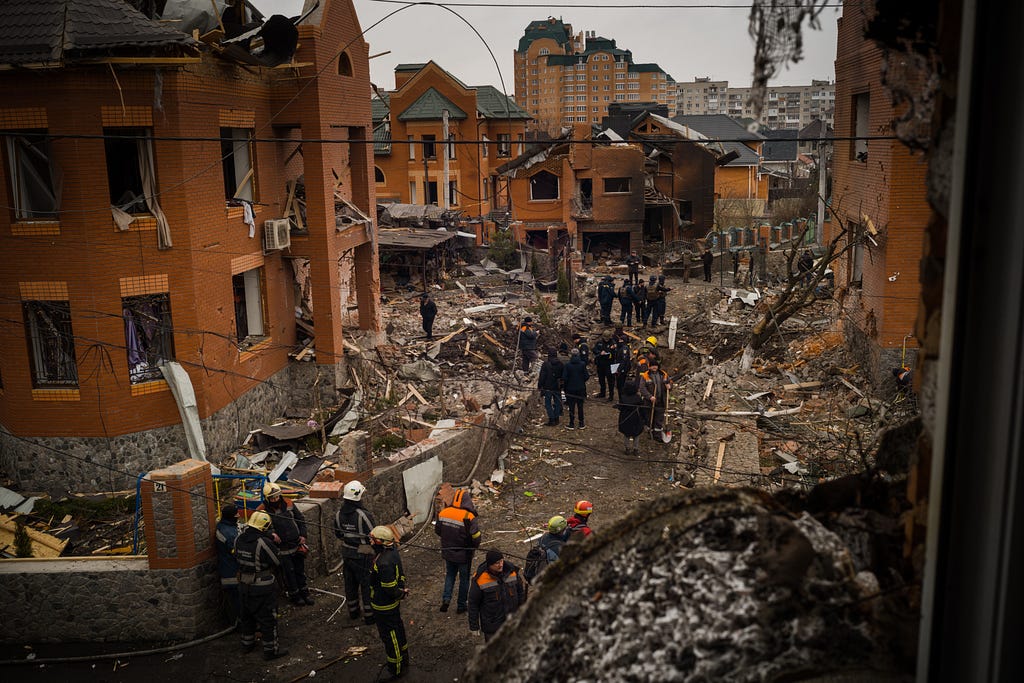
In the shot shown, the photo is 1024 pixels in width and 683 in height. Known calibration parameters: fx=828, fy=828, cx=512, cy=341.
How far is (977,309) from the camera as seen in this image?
81.0 inches

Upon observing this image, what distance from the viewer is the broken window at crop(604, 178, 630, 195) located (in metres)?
43.7

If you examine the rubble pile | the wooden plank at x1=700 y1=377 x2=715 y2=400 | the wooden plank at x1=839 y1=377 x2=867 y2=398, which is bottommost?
the wooden plank at x1=700 y1=377 x2=715 y2=400

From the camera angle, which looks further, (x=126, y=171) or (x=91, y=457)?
(x=126, y=171)

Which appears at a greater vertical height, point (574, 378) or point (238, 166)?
point (238, 166)

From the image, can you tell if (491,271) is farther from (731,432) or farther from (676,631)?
(676,631)

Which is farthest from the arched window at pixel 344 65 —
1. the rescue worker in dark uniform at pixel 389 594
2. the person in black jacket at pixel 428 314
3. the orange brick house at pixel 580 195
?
the orange brick house at pixel 580 195

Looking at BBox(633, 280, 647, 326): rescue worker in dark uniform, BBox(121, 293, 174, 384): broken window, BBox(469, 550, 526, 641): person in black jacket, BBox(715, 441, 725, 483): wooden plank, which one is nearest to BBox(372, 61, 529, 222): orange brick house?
BBox(633, 280, 647, 326): rescue worker in dark uniform

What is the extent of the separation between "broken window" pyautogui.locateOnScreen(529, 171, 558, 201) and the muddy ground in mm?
23464

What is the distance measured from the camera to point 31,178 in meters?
14.9

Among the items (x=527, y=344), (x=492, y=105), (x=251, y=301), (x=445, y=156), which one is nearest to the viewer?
(x=251, y=301)

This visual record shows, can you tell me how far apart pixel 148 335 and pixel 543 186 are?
98.0ft

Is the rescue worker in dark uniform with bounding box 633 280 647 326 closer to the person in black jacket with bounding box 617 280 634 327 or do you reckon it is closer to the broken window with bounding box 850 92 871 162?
the person in black jacket with bounding box 617 280 634 327

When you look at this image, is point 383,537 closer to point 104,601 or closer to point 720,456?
point 104,601

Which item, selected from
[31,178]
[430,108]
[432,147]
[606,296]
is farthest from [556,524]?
[432,147]
